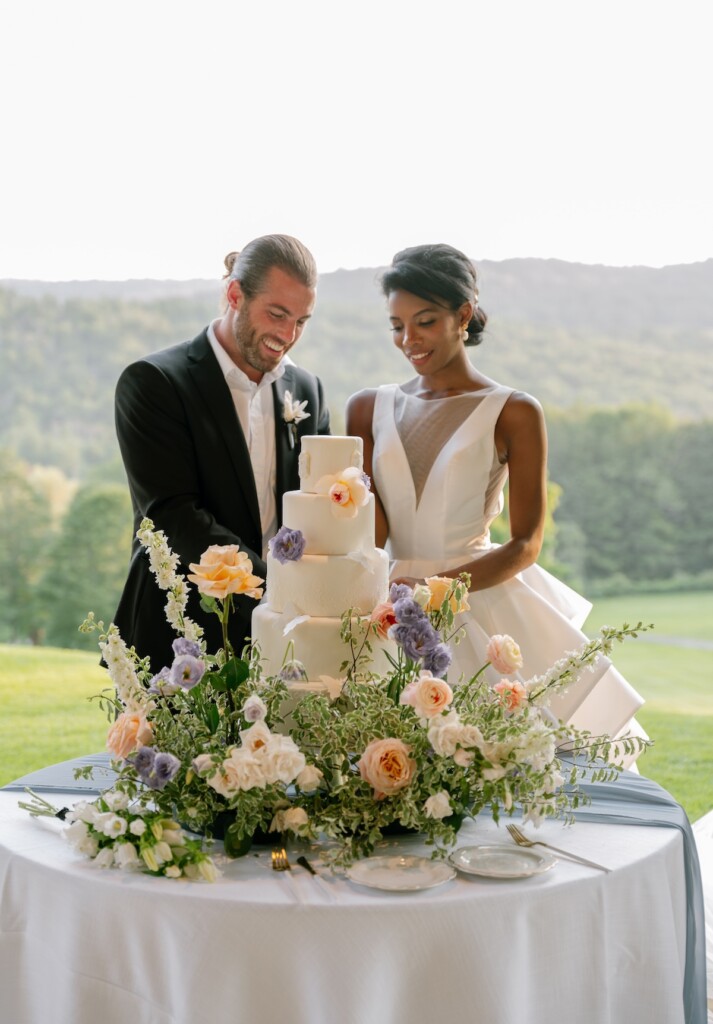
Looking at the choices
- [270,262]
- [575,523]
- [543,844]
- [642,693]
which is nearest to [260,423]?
[270,262]

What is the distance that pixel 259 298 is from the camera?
346 cm

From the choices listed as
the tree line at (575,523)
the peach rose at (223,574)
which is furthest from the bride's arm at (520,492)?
the tree line at (575,523)

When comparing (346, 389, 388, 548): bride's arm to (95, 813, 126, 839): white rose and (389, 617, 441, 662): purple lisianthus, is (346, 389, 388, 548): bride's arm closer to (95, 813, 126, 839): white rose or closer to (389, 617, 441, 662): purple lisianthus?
(389, 617, 441, 662): purple lisianthus

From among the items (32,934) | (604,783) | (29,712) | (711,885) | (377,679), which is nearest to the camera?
(32,934)

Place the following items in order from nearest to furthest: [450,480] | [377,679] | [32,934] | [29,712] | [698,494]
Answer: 1. [32,934]
2. [377,679]
3. [450,480]
4. [29,712]
5. [698,494]

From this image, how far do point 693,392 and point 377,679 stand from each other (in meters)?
8.69

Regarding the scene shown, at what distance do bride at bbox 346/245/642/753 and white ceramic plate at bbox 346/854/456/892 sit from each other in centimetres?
128

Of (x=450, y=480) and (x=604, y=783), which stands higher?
(x=450, y=480)

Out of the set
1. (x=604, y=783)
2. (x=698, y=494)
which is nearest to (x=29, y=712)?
(x=698, y=494)

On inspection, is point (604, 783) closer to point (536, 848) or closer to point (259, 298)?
point (536, 848)

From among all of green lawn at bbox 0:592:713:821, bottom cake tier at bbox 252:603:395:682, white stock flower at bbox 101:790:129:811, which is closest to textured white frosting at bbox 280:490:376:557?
bottom cake tier at bbox 252:603:395:682

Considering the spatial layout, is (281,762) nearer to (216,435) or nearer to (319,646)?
(319,646)

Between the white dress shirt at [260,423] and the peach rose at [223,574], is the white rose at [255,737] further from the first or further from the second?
the white dress shirt at [260,423]

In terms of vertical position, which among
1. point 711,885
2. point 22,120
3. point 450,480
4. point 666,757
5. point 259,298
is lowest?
point 666,757
